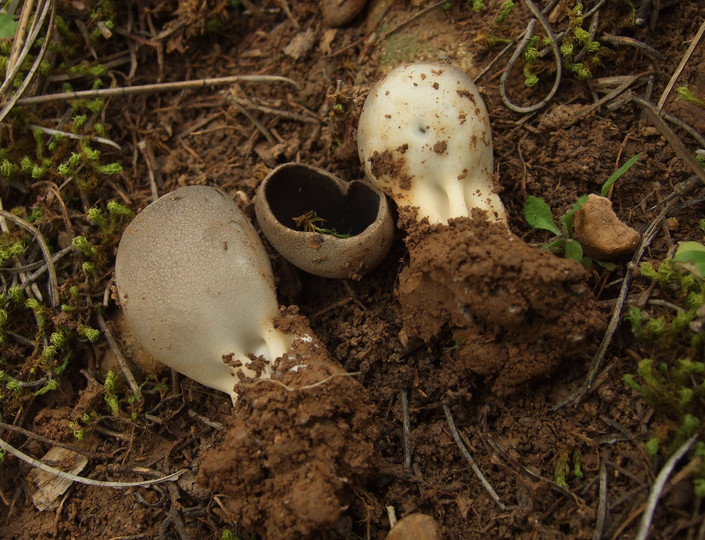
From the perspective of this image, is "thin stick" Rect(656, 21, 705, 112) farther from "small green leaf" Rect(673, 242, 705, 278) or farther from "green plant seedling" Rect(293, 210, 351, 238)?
"green plant seedling" Rect(293, 210, 351, 238)

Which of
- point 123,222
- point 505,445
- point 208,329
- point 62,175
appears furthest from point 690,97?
point 62,175

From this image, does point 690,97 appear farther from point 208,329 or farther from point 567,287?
point 208,329

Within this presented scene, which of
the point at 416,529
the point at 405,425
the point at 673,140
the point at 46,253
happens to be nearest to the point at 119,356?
the point at 46,253

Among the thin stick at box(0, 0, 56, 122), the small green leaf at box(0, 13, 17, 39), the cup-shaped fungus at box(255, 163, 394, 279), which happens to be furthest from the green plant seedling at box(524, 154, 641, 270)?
the small green leaf at box(0, 13, 17, 39)

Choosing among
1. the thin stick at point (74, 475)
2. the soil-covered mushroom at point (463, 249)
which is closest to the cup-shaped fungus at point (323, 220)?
the soil-covered mushroom at point (463, 249)

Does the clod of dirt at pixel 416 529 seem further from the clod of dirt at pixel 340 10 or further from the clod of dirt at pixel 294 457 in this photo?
the clod of dirt at pixel 340 10

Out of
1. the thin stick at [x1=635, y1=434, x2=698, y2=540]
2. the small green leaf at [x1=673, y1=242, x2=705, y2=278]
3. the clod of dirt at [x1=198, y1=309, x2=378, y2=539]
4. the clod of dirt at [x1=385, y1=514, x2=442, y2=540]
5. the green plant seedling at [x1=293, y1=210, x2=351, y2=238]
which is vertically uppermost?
the green plant seedling at [x1=293, y1=210, x2=351, y2=238]

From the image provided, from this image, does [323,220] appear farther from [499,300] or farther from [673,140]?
[673,140]
